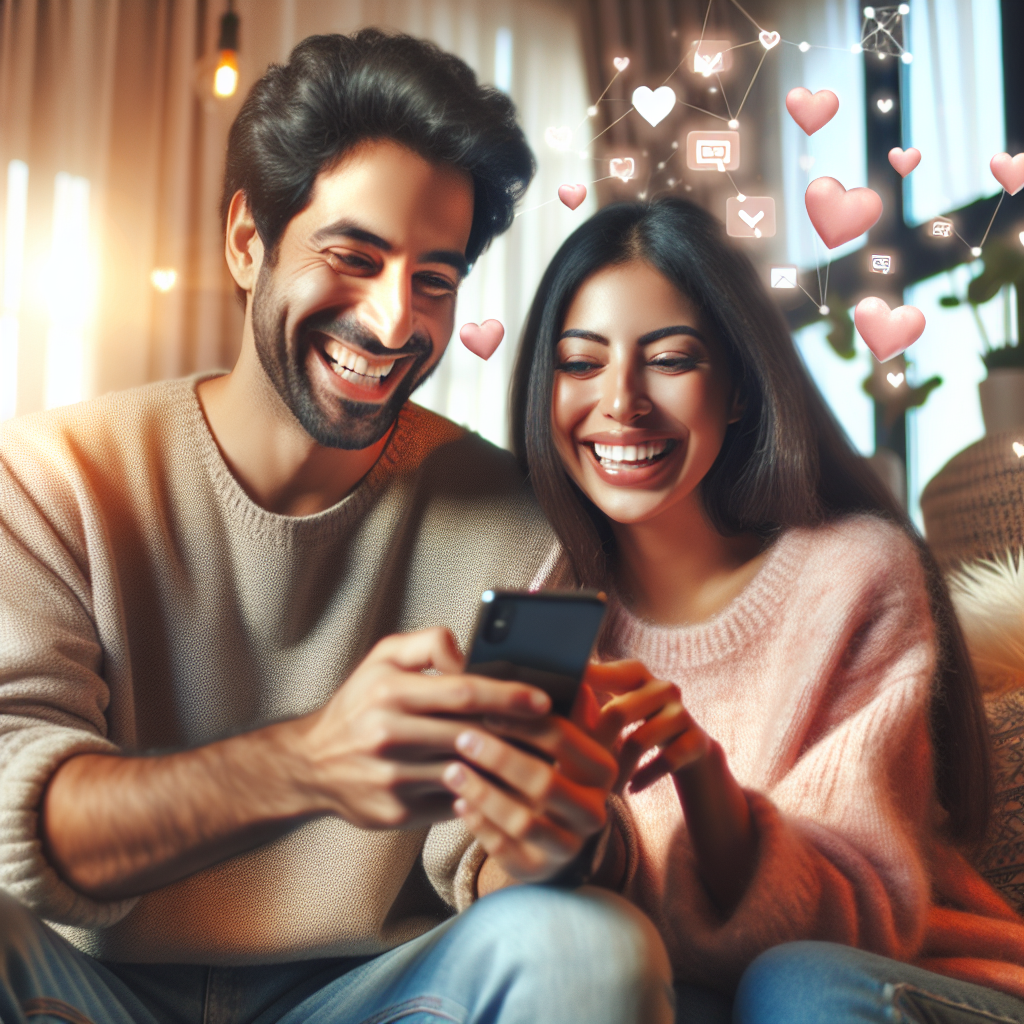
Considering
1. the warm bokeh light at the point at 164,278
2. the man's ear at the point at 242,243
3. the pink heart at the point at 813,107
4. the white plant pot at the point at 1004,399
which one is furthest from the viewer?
the warm bokeh light at the point at 164,278

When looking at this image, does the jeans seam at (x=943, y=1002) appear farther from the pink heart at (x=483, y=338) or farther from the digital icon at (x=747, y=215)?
the pink heart at (x=483, y=338)

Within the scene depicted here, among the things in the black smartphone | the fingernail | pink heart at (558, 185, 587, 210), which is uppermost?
pink heart at (558, 185, 587, 210)

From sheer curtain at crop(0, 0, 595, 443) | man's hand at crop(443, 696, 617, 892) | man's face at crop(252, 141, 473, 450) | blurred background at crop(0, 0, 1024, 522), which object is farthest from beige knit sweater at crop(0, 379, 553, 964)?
sheer curtain at crop(0, 0, 595, 443)

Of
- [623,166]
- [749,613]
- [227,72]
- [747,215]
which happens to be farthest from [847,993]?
[623,166]

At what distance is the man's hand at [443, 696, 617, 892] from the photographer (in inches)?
27.5

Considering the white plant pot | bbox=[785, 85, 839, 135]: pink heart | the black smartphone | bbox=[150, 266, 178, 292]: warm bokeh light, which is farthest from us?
bbox=[150, 266, 178, 292]: warm bokeh light

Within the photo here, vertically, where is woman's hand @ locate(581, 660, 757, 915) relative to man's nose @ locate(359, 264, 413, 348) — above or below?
below

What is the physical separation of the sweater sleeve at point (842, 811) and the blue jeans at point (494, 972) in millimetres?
198

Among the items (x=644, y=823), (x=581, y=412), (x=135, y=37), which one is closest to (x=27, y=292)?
(x=135, y=37)

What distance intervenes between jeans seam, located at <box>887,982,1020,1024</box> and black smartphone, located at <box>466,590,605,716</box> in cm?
37

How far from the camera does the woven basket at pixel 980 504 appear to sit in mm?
1470

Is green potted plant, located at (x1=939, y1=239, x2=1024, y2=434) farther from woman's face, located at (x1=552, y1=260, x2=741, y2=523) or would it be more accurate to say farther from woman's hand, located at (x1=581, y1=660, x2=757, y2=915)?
woman's hand, located at (x1=581, y1=660, x2=757, y2=915)

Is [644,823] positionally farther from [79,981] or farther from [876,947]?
[79,981]

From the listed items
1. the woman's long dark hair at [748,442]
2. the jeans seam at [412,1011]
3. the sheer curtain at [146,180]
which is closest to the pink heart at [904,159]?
the woman's long dark hair at [748,442]
